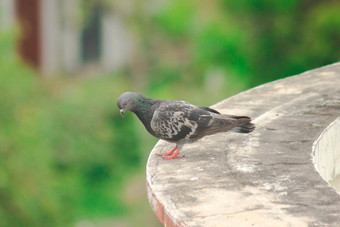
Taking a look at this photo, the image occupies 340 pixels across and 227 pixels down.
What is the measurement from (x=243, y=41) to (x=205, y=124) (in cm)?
1375

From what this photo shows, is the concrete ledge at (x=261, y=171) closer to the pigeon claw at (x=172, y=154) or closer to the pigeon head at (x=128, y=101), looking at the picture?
the pigeon claw at (x=172, y=154)

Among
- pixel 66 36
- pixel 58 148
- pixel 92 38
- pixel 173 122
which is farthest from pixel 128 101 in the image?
pixel 92 38

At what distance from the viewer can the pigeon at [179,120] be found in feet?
14.1

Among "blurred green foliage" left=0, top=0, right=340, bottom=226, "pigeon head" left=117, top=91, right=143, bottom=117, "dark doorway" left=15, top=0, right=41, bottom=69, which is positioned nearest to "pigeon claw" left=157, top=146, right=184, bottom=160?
"pigeon head" left=117, top=91, right=143, bottom=117

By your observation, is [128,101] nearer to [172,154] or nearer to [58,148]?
[172,154]

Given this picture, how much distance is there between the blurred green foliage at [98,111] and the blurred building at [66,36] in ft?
6.39

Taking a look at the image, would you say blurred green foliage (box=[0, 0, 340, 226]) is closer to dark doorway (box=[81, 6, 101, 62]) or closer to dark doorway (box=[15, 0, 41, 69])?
dark doorway (box=[15, 0, 41, 69])

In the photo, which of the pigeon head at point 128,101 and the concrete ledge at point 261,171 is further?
the pigeon head at point 128,101

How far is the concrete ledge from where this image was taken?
3119 millimetres

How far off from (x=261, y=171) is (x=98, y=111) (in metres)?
15.0

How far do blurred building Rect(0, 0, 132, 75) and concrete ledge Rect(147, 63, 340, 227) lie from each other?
1720 centimetres

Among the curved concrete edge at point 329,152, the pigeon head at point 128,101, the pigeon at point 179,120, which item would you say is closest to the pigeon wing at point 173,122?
the pigeon at point 179,120

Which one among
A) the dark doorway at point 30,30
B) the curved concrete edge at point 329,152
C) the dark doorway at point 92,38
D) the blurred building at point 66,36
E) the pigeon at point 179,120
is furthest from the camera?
the dark doorway at point 92,38

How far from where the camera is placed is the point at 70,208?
13.2m
